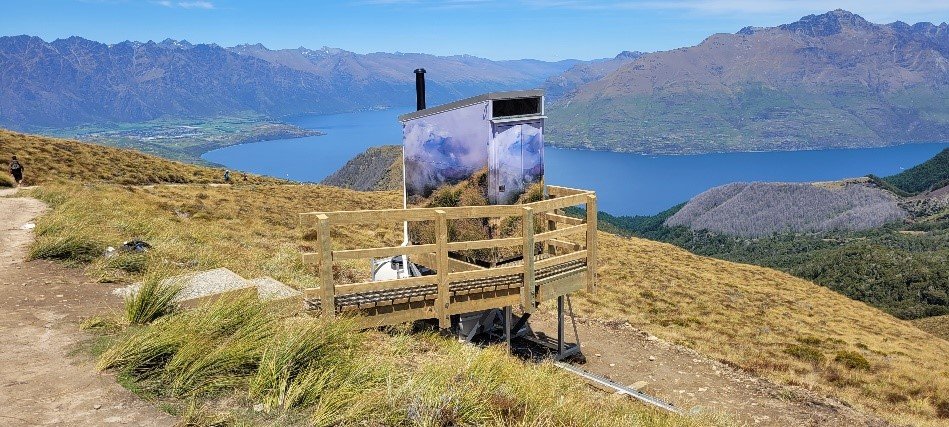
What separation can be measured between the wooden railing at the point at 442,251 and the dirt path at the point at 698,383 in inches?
119

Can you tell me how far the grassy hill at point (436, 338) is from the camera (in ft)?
19.5

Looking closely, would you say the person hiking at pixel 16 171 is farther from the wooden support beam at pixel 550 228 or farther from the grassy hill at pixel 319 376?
the wooden support beam at pixel 550 228

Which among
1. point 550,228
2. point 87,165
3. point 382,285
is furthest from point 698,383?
point 87,165

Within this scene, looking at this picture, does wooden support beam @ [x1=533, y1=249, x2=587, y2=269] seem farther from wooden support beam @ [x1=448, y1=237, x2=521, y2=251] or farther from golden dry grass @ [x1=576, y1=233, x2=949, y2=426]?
golden dry grass @ [x1=576, y1=233, x2=949, y2=426]

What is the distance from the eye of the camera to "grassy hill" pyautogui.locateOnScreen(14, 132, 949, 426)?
5.95 meters

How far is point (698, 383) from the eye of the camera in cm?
1355

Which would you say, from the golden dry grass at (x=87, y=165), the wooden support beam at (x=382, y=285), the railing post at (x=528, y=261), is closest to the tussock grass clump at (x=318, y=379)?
the wooden support beam at (x=382, y=285)

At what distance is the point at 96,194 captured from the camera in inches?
907

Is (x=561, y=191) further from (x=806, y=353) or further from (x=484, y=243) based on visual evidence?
(x=806, y=353)

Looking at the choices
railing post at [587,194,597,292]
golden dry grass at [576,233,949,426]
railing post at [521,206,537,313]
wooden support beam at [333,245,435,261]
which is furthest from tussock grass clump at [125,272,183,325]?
golden dry grass at [576,233,949,426]

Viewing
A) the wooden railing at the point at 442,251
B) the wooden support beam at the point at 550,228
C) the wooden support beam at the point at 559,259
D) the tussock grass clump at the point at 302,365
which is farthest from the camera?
the wooden support beam at the point at 550,228

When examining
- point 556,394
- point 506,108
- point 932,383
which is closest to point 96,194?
point 506,108

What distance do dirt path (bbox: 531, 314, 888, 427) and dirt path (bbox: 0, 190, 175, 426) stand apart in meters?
8.31

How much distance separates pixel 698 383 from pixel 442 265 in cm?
714
